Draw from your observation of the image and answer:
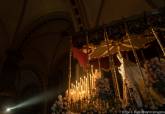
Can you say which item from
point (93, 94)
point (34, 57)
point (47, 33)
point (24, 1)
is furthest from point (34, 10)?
point (93, 94)

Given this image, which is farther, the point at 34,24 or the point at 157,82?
the point at 34,24

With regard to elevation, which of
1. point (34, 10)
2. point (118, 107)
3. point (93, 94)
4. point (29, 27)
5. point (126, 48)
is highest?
point (34, 10)

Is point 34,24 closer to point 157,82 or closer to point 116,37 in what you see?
point 116,37

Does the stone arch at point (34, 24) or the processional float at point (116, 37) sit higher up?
the stone arch at point (34, 24)

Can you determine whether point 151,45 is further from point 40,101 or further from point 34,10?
point 40,101

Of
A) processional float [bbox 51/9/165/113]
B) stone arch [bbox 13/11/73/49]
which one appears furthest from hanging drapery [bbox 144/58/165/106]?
stone arch [bbox 13/11/73/49]

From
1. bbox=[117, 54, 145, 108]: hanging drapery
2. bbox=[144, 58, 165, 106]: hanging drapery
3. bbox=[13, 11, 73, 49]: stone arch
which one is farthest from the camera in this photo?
bbox=[13, 11, 73, 49]: stone arch

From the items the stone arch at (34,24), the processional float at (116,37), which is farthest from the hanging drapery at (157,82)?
the stone arch at (34,24)

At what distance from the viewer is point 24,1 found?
8.17 meters

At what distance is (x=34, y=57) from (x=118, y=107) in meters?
9.64

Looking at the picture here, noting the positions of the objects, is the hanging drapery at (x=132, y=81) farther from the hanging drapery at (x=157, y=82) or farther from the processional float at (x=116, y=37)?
the hanging drapery at (x=157, y=82)

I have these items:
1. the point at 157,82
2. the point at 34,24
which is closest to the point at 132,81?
the point at 157,82

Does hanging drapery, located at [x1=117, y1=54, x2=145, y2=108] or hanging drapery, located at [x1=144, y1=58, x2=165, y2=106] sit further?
hanging drapery, located at [x1=117, y1=54, x2=145, y2=108]

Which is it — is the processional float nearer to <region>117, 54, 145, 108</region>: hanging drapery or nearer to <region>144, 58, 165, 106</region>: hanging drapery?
<region>117, 54, 145, 108</region>: hanging drapery
